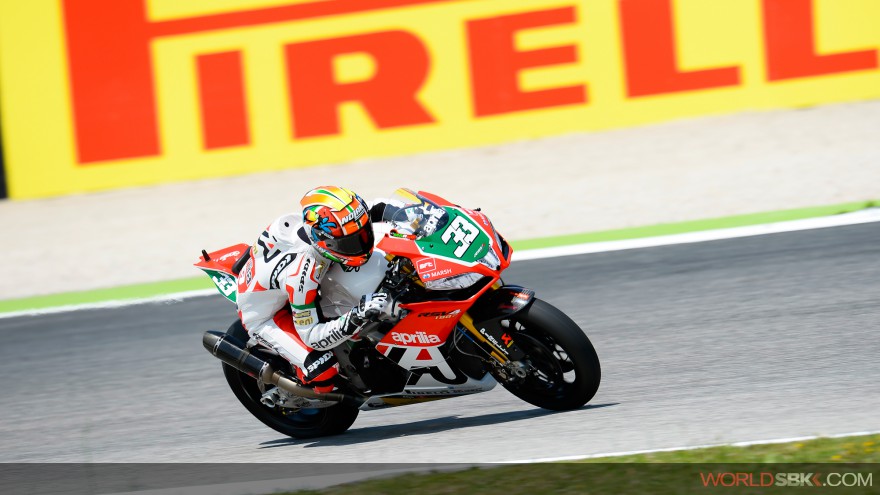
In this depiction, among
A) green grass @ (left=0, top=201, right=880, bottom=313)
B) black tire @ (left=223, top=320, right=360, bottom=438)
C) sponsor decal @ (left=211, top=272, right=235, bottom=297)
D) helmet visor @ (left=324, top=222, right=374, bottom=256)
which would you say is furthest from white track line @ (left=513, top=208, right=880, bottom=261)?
helmet visor @ (left=324, top=222, right=374, bottom=256)

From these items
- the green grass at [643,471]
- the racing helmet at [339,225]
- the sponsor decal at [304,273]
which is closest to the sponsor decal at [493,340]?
the racing helmet at [339,225]

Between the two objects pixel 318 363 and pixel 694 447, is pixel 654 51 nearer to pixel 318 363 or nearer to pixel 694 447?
pixel 318 363

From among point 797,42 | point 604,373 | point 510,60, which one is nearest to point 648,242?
point 604,373

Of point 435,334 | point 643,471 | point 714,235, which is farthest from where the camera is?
point 714,235

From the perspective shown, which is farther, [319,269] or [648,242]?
[648,242]

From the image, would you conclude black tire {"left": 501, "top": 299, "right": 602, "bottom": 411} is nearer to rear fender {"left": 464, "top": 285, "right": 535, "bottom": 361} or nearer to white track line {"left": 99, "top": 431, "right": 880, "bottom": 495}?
rear fender {"left": 464, "top": 285, "right": 535, "bottom": 361}

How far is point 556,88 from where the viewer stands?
43.3 ft

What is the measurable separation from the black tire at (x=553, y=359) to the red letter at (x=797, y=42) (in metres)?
7.93

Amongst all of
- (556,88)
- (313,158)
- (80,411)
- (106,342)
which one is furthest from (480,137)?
(80,411)

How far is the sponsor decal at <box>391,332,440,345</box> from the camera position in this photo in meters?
5.89

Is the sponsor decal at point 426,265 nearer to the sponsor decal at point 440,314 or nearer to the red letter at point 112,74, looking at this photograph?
the sponsor decal at point 440,314

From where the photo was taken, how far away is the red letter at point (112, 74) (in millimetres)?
13555

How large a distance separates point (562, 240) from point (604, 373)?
3892 millimetres

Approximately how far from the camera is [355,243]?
5.70 metres
